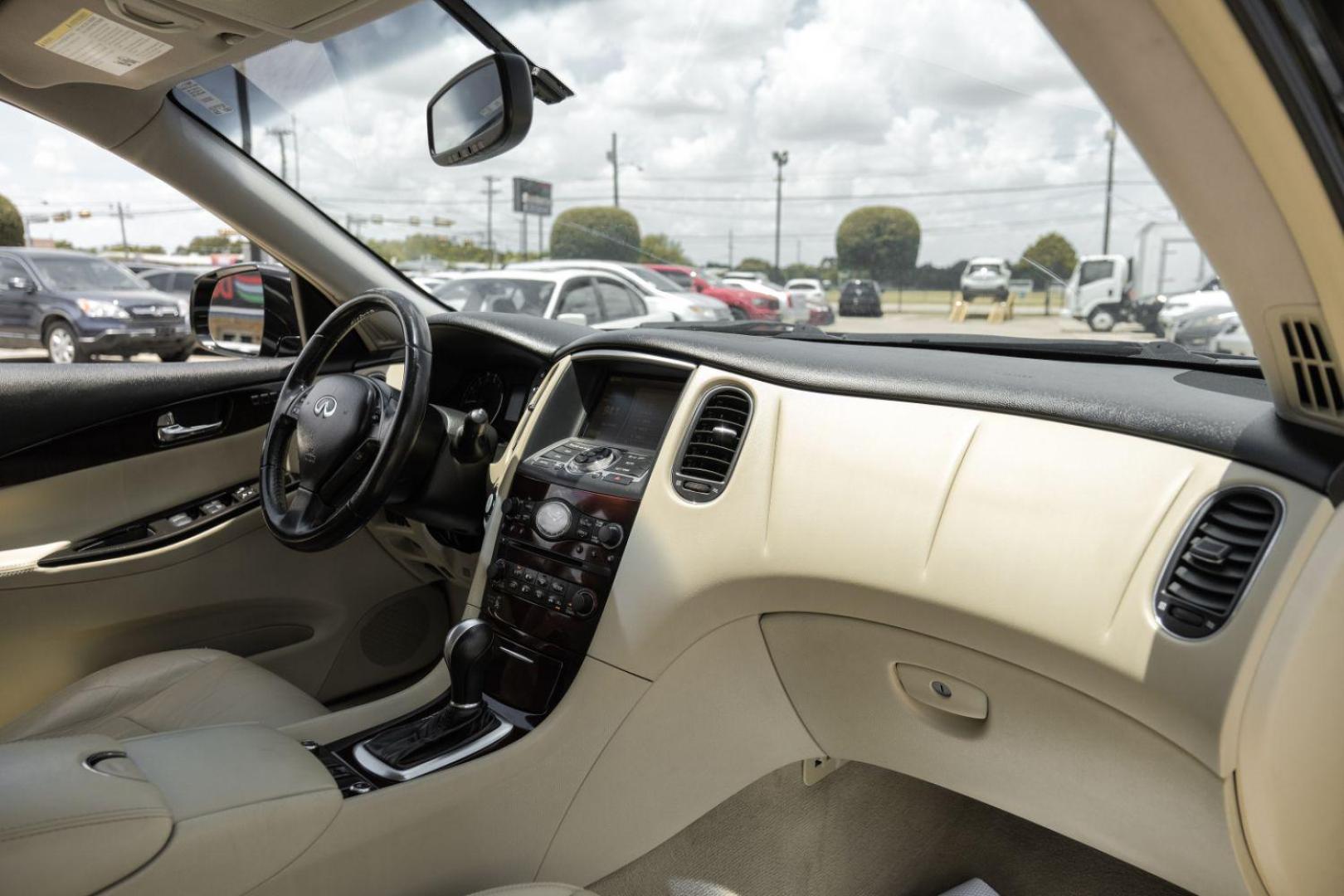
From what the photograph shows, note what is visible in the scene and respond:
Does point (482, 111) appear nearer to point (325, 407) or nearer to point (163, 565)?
point (325, 407)

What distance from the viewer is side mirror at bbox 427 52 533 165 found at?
186cm

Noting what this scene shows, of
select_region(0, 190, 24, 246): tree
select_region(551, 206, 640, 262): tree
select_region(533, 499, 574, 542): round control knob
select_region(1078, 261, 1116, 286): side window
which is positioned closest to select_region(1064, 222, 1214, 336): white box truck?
select_region(1078, 261, 1116, 286): side window

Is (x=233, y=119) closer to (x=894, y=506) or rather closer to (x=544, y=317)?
(x=544, y=317)

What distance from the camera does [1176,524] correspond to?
46.8 inches

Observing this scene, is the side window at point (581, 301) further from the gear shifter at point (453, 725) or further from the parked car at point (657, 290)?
the gear shifter at point (453, 725)

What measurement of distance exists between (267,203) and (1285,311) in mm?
2149

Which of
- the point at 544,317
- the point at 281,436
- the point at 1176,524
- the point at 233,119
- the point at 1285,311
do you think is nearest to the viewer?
the point at 1285,311

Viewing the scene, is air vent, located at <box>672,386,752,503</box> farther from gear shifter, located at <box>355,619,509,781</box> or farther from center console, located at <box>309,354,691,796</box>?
gear shifter, located at <box>355,619,509,781</box>

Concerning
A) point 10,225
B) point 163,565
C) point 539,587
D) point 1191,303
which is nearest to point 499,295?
point 163,565

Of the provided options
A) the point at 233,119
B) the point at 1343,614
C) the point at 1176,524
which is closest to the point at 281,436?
the point at 233,119

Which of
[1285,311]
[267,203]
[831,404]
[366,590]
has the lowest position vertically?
[366,590]

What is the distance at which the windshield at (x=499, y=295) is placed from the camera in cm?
270

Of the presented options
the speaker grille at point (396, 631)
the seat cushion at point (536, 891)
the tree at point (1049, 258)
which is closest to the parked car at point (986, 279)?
the tree at point (1049, 258)

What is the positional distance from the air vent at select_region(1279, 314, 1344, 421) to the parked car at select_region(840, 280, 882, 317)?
0.99 m
